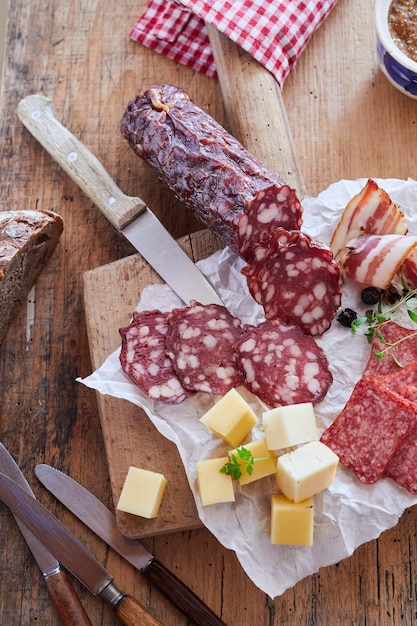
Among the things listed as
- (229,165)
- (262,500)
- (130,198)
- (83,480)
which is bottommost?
(83,480)

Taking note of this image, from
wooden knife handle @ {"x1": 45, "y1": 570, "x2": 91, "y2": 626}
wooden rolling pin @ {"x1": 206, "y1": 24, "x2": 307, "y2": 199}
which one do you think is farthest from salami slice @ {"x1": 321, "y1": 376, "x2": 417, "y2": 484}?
wooden knife handle @ {"x1": 45, "y1": 570, "x2": 91, "y2": 626}

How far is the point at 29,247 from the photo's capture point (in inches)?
99.6

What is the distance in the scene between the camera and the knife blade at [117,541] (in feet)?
7.40

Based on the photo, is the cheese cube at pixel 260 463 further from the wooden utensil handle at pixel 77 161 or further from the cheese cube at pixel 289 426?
the wooden utensil handle at pixel 77 161

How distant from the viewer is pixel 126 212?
2506 mm

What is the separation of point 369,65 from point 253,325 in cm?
111

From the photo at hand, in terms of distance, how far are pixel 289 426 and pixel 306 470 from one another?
137 millimetres

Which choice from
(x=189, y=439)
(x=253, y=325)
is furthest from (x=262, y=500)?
(x=253, y=325)

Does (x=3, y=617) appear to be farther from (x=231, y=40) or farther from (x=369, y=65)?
(x=369, y=65)

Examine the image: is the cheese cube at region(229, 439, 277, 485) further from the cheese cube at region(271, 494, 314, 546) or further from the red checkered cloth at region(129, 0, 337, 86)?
the red checkered cloth at region(129, 0, 337, 86)

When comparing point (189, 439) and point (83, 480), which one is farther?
point (83, 480)

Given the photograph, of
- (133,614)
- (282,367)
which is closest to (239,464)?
(282,367)

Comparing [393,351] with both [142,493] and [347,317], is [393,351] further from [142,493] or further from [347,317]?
[142,493]

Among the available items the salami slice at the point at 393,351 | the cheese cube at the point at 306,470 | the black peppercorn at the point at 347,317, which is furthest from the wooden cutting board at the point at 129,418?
the salami slice at the point at 393,351
